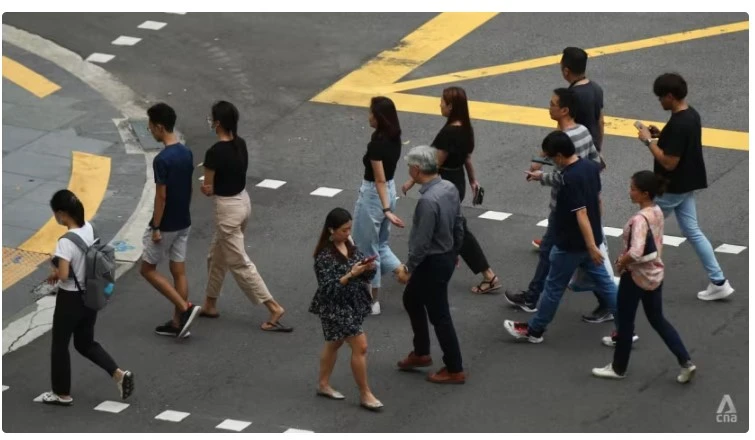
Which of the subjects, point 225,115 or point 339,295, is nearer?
point 339,295

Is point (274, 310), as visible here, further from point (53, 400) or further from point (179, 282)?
point (53, 400)

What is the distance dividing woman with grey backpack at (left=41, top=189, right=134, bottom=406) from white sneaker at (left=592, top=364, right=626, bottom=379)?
3242 millimetres

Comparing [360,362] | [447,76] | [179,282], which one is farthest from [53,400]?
[447,76]

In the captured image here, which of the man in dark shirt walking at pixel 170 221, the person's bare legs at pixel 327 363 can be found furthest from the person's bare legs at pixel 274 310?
the person's bare legs at pixel 327 363

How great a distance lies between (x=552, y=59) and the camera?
57.7 feet

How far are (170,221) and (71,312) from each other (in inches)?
50.5

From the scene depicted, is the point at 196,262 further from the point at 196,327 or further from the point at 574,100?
the point at 574,100

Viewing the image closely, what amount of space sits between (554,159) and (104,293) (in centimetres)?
329

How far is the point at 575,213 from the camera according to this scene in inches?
440

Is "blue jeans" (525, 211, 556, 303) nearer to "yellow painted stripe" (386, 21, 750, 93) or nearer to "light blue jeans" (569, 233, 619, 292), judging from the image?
"light blue jeans" (569, 233, 619, 292)

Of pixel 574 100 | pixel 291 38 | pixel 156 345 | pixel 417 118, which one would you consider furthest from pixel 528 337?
pixel 291 38

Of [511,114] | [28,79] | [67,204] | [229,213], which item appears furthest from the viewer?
[28,79]

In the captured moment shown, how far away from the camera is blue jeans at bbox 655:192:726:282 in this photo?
1213 centimetres

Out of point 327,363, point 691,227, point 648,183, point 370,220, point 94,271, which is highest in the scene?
point 648,183
